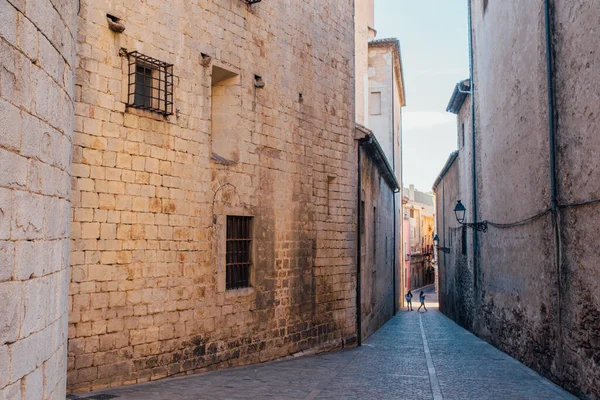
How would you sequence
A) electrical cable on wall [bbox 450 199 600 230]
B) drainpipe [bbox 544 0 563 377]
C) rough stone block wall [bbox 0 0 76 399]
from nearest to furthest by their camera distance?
rough stone block wall [bbox 0 0 76 399]
electrical cable on wall [bbox 450 199 600 230]
drainpipe [bbox 544 0 563 377]

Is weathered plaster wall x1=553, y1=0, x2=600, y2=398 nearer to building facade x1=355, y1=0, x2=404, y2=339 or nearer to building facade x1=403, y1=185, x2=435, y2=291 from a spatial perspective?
building facade x1=355, y1=0, x2=404, y2=339

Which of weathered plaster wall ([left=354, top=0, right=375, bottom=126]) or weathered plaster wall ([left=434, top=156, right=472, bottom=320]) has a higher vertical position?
weathered plaster wall ([left=354, top=0, right=375, bottom=126])

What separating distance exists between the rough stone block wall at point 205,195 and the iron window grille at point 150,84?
5.6 inches

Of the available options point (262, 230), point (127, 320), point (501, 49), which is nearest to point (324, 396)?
point (127, 320)

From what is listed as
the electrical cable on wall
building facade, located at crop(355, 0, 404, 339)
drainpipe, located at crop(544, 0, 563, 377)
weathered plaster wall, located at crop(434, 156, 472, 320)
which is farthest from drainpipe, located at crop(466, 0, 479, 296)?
drainpipe, located at crop(544, 0, 563, 377)

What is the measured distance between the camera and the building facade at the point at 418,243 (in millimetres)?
51031

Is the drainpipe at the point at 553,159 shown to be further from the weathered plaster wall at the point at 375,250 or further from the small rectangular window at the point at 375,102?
the small rectangular window at the point at 375,102

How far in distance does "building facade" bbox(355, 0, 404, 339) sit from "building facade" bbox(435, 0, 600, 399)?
123 inches

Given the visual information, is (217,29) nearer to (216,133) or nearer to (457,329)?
(216,133)

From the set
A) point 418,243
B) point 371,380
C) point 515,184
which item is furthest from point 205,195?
point 418,243

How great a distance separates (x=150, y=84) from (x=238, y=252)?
3.28 meters

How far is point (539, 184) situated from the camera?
10719 mm

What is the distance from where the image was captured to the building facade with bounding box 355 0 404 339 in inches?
656

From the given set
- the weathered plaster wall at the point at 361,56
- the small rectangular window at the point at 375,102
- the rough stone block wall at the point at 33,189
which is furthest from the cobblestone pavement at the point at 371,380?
the small rectangular window at the point at 375,102
